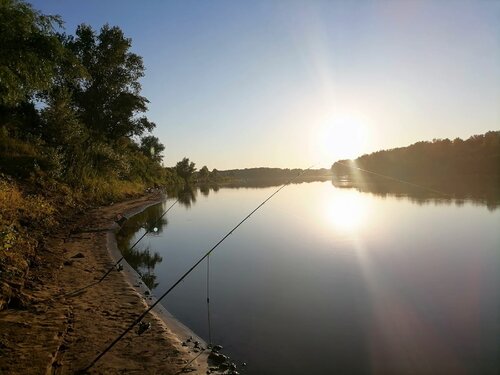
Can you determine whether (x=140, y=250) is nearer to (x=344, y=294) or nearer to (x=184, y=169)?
(x=344, y=294)

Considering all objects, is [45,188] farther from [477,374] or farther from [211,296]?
[477,374]

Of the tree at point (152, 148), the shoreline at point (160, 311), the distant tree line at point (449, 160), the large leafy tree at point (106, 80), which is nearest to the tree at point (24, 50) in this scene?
the shoreline at point (160, 311)

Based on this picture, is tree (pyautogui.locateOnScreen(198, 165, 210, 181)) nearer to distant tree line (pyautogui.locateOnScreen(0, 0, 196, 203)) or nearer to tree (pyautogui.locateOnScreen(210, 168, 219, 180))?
tree (pyautogui.locateOnScreen(210, 168, 219, 180))

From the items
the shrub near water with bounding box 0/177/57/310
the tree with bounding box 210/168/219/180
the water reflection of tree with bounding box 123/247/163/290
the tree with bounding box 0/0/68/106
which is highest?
the tree with bounding box 0/0/68/106

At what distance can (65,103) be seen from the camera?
30.6m

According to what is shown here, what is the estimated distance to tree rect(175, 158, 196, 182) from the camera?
393ft

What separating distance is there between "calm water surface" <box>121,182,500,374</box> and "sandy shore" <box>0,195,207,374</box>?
4.07ft

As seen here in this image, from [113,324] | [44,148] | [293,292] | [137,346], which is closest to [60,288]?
[113,324]

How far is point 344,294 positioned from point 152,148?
3116 inches

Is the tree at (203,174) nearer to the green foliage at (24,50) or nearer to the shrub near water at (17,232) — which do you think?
the shrub near water at (17,232)

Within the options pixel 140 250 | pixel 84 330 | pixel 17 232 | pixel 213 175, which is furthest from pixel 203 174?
pixel 84 330

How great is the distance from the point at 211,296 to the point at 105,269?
403 centimetres

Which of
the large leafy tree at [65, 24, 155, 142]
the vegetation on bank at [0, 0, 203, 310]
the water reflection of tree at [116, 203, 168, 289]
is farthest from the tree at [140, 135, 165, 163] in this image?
the water reflection of tree at [116, 203, 168, 289]

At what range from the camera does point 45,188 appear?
24375 millimetres
